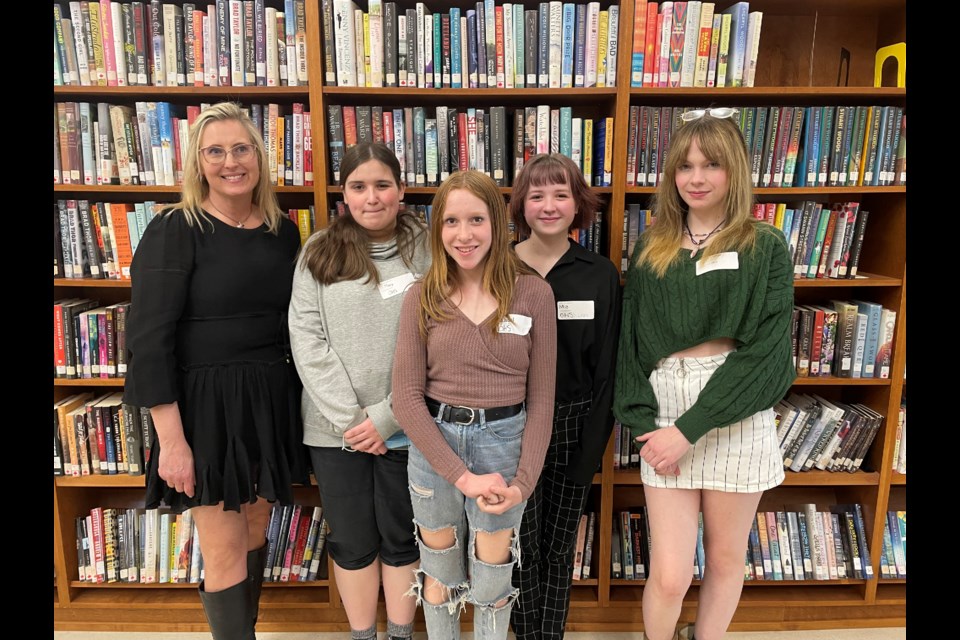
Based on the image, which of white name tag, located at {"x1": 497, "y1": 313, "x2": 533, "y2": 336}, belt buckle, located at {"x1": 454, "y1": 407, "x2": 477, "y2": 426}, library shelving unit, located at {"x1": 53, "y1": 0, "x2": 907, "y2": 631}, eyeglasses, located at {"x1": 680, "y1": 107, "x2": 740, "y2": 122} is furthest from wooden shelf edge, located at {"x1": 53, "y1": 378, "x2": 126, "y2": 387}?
eyeglasses, located at {"x1": 680, "y1": 107, "x2": 740, "y2": 122}

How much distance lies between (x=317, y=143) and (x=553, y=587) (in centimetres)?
172

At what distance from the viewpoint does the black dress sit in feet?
4.92

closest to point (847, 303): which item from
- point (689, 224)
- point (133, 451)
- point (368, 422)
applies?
point (689, 224)

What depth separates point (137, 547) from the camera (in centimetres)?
222

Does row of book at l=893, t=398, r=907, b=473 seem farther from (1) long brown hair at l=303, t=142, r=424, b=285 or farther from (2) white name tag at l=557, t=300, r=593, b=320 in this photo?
(1) long brown hair at l=303, t=142, r=424, b=285

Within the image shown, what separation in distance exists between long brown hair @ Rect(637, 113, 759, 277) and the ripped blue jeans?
652 millimetres

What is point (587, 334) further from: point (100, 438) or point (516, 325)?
point (100, 438)

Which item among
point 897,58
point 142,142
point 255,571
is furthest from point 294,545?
point 897,58

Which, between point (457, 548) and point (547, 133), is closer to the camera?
point (457, 548)

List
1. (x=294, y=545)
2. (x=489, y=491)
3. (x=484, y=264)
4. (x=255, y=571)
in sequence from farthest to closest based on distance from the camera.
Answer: (x=294, y=545) < (x=255, y=571) < (x=484, y=264) < (x=489, y=491)

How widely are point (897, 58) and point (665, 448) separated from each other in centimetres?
177
